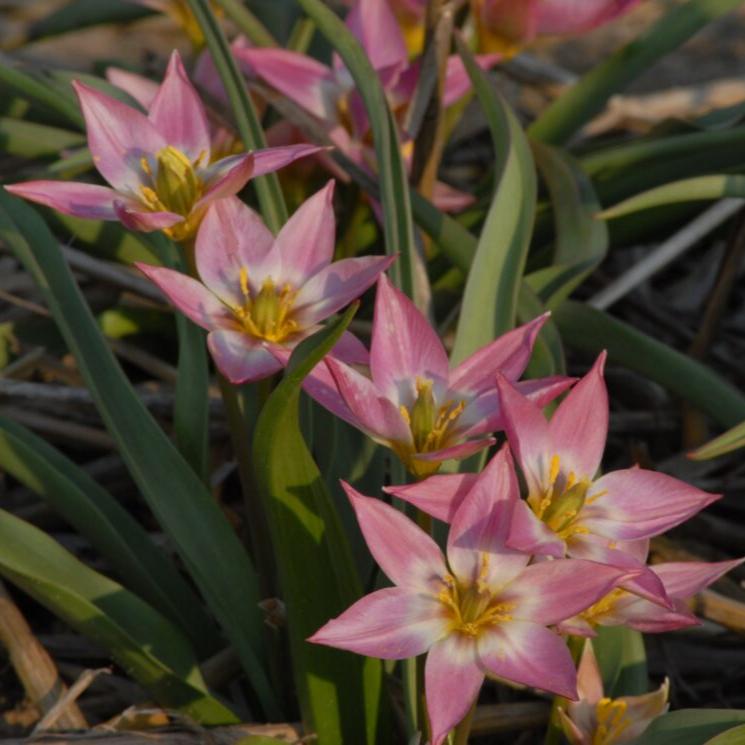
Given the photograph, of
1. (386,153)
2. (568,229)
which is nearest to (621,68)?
(568,229)

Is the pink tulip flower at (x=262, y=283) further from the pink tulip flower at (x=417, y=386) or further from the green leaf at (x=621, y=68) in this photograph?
the green leaf at (x=621, y=68)

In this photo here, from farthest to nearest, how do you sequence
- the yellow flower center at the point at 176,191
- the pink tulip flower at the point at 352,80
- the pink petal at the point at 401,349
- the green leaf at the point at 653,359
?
1. the pink tulip flower at the point at 352,80
2. the green leaf at the point at 653,359
3. the yellow flower center at the point at 176,191
4. the pink petal at the point at 401,349

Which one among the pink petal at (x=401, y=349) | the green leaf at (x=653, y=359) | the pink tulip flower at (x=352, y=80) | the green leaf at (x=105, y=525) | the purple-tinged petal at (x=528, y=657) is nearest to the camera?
the purple-tinged petal at (x=528, y=657)

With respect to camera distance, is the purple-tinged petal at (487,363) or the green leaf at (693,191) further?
the green leaf at (693,191)

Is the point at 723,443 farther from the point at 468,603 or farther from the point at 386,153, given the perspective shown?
the point at 386,153

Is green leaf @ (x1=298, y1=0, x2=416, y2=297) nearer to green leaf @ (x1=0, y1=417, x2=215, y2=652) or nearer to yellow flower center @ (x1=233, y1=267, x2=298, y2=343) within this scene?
yellow flower center @ (x1=233, y1=267, x2=298, y2=343)

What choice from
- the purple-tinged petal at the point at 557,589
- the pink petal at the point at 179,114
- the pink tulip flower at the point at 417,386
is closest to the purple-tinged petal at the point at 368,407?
the pink tulip flower at the point at 417,386
